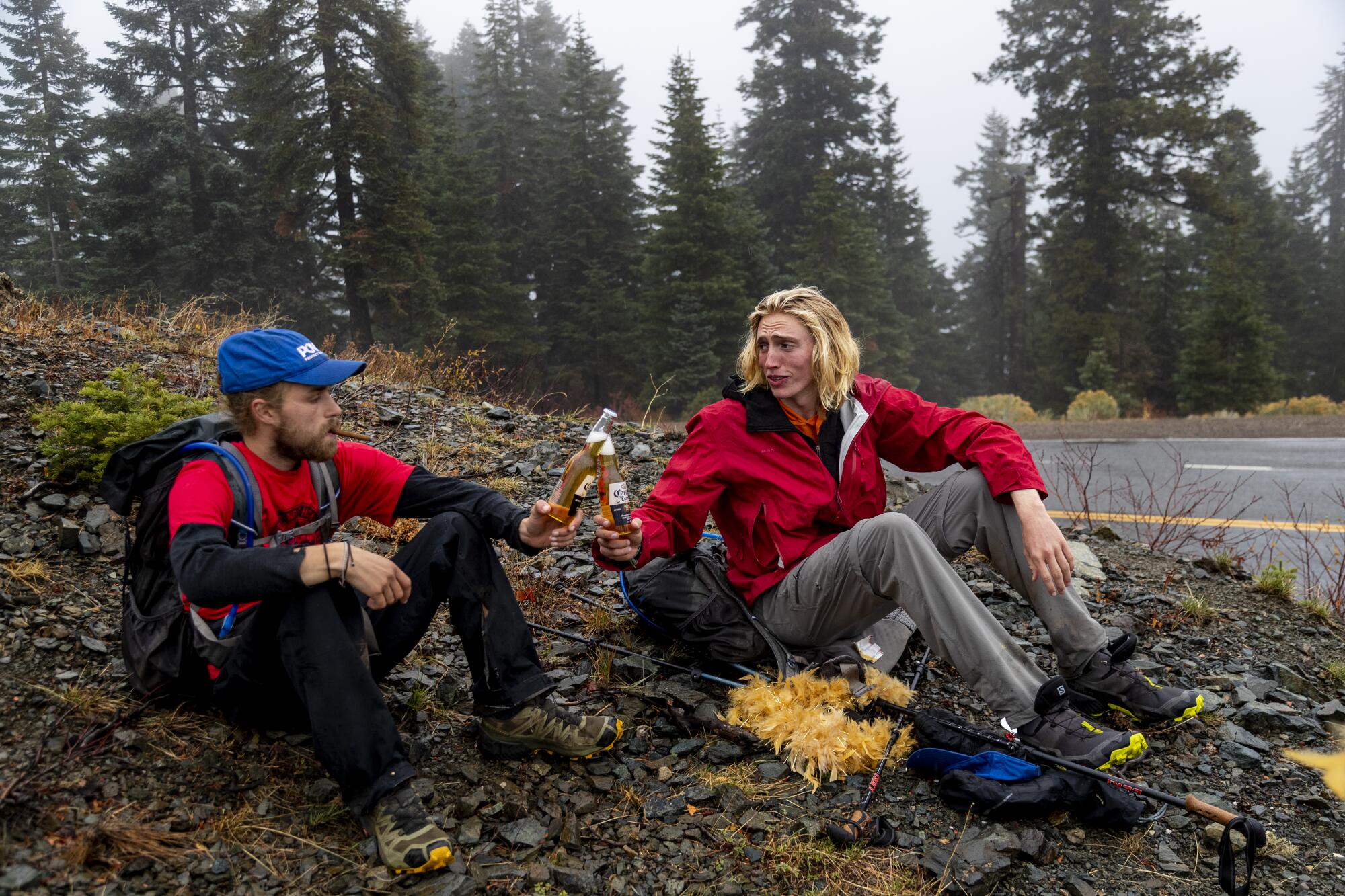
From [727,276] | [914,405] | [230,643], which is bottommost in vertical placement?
[230,643]

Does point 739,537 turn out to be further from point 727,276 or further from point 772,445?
point 727,276

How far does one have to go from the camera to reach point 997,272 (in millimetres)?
41500

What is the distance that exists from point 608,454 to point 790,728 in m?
1.33

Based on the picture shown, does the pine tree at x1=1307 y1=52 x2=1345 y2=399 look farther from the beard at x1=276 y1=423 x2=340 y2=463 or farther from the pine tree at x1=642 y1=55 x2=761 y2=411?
the beard at x1=276 y1=423 x2=340 y2=463

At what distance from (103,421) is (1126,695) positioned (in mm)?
5181

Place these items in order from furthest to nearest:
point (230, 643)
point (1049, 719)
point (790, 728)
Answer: point (790, 728), point (1049, 719), point (230, 643)

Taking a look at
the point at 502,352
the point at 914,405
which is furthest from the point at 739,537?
the point at 502,352

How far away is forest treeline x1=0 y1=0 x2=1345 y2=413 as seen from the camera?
22.4m

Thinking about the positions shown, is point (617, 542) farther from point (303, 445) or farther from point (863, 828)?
point (863, 828)

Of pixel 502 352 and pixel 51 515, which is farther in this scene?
pixel 502 352

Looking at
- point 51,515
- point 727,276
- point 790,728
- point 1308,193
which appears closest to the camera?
point 790,728

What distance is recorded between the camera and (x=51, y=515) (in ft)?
14.3

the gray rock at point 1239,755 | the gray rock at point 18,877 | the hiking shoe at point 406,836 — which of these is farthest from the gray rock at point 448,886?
the gray rock at point 1239,755

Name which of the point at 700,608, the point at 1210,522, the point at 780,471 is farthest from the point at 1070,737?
the point at 1210,522
